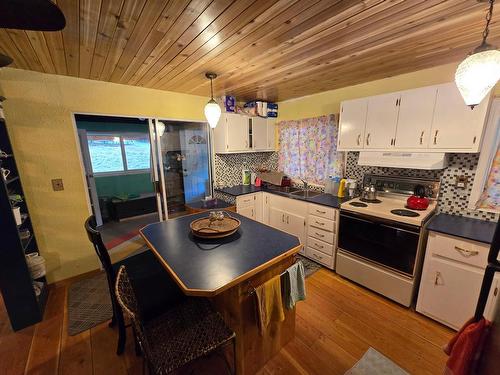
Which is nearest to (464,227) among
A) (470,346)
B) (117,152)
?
(470,346)

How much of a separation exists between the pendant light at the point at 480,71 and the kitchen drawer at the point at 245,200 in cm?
250

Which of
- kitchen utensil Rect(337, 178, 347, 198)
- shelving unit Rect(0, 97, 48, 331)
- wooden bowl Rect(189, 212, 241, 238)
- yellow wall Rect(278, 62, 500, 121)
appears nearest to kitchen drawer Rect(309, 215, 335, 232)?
kitchen utensil Rect(337, 178, 347, 198)

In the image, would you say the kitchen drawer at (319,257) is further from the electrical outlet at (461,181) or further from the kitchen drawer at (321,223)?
the electrical outlet at (461,181)

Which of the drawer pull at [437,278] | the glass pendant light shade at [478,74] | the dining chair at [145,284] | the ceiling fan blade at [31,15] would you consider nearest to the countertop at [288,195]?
the drawer pull at [437,278]

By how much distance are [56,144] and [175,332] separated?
237 centimetres

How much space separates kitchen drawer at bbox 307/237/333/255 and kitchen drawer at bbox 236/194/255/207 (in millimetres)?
1028

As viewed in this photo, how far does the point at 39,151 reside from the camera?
221cm

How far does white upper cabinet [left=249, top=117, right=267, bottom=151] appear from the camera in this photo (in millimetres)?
3514

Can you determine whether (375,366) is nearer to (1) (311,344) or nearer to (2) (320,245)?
(1) (311,344)

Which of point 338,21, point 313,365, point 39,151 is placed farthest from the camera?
point 39,151

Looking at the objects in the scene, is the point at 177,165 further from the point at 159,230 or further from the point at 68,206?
the point at 159,230

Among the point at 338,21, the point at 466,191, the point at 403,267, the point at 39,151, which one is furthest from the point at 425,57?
the point at 39,151

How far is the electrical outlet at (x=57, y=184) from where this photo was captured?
232 cm

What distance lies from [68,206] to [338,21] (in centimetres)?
315
